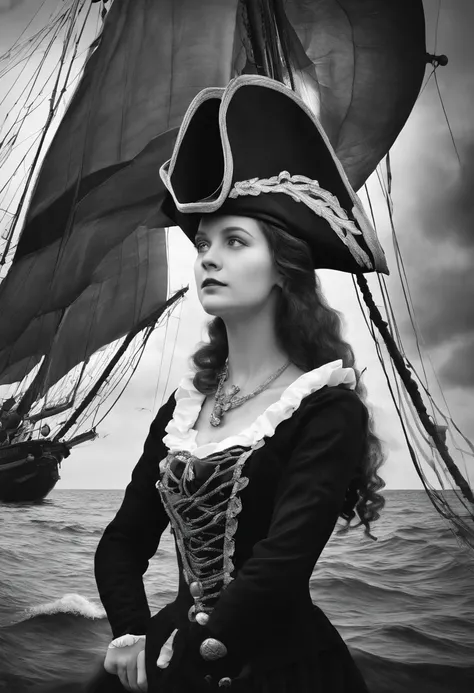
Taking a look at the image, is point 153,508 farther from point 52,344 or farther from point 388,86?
point 388,86

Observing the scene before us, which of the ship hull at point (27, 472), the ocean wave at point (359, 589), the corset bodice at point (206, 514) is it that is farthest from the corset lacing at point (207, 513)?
the ship hull at point (27, 472)

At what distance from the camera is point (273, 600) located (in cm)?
107

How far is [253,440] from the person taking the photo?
120 cm

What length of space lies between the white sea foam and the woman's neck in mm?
1016

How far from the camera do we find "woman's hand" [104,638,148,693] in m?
1.21

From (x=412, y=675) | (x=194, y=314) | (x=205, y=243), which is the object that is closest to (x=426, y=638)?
(x=412, y=675)

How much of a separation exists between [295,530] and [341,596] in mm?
963

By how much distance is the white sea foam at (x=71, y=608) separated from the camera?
2041 millimetres

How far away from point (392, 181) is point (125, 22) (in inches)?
37.1

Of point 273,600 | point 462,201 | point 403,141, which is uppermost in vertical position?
point 403,141

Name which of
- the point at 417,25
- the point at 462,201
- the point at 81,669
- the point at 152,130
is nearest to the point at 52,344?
the point at 152,130

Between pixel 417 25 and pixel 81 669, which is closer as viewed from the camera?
pixel 81 669

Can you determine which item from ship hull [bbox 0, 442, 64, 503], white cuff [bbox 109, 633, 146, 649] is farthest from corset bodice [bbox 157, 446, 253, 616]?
ship hull [bbox 0, 442, 64, 503]

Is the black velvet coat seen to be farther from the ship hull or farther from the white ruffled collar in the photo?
the ship hull
